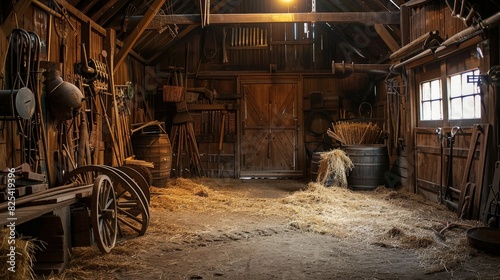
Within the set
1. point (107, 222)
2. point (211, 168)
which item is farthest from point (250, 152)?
point (107, 222)

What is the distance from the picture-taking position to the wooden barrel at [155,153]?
7977 mm

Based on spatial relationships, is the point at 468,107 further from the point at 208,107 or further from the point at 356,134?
the point at 208,107

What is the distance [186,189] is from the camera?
835 centimetres

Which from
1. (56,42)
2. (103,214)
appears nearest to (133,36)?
(56,42)

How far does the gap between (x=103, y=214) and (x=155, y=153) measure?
4.25m

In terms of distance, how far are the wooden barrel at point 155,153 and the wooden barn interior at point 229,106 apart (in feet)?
0.09

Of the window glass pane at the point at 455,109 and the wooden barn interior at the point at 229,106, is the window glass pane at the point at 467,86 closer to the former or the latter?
the wooden barn interior at the point at 229,106

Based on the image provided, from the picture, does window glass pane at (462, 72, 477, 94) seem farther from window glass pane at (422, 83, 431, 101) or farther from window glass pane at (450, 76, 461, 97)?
window glass pane at (422, 83, 431, 101)

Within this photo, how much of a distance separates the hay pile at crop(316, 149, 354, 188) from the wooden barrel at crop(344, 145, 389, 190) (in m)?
0.16

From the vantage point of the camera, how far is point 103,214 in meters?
3.83

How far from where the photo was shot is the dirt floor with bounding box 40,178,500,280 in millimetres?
3496

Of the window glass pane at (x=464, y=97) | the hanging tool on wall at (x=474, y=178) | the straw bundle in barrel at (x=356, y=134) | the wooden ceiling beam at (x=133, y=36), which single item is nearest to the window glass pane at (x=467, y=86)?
the window glass pane at (x=464, y=97)

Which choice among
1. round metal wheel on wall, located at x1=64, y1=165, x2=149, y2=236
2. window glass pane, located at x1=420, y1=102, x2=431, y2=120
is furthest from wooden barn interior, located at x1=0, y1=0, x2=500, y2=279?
window glass pane, located at x1=420, y1=102, x2=431, y2=120

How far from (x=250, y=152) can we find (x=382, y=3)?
496 cm
